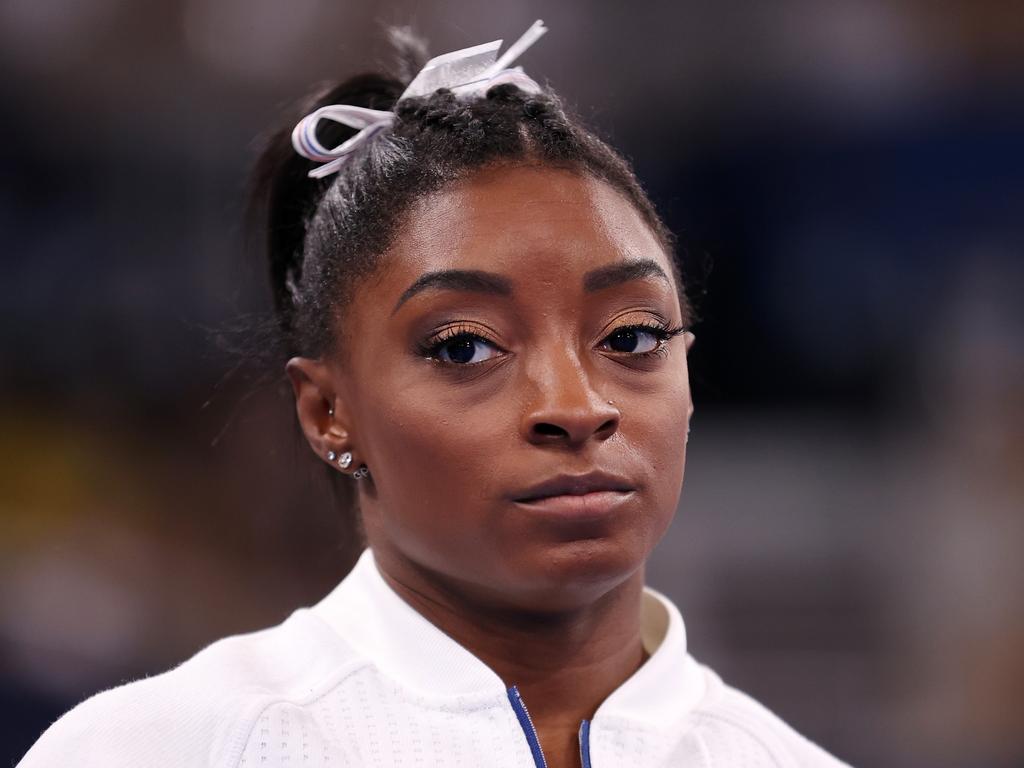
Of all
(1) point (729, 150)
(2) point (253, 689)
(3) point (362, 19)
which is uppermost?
(3) point (362, 19)

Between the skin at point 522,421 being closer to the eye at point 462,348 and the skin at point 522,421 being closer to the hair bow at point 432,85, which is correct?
the eye at point 462,348

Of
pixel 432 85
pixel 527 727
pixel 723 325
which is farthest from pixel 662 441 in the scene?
pixel 723 325

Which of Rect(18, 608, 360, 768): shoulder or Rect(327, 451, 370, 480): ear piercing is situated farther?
Rect(327, 451, 370, 480): ear piercing

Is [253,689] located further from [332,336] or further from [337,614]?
[332,336]

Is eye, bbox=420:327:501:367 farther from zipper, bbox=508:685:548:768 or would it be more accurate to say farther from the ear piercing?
zipper, bbox=508:685:548:768

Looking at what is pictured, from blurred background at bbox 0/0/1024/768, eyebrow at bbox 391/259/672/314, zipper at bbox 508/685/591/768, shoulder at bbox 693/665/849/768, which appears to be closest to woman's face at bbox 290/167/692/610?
eyebrow at bbox 391/259/672/314

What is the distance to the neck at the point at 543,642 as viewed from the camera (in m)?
1.61

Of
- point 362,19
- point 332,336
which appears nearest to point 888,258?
point 362,19

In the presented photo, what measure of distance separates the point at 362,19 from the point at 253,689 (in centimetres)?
291

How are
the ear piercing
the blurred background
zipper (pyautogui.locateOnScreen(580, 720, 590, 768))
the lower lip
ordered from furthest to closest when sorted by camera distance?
the blurred background < the ear piercing < zipper (pyautogui.locateOnScreen(580, 720, 590, 768)) < the lower lip

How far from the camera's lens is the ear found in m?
1.69

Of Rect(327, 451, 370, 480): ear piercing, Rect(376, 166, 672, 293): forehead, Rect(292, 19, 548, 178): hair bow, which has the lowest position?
Rect(327, 451, 370, 480): ear piercing

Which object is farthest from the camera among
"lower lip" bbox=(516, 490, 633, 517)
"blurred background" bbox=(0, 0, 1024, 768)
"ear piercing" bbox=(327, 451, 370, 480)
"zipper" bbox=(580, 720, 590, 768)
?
"blurred background" bbox=(0, 0, 1024, 768)

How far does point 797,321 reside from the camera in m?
4.17
